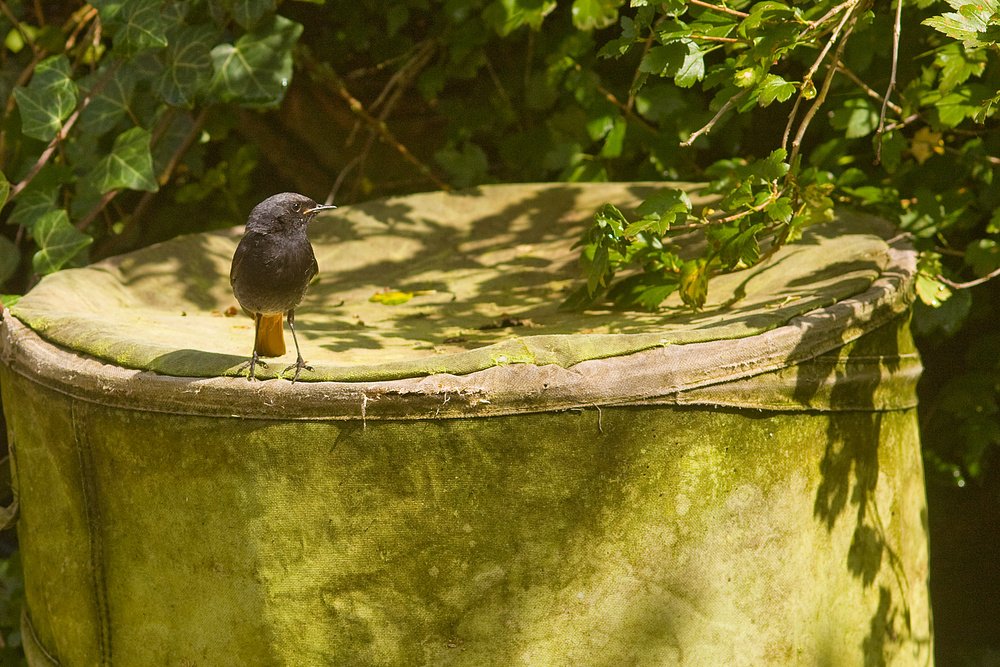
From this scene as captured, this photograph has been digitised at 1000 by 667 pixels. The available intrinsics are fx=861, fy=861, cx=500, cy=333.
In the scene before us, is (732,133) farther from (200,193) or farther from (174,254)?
(200,193)

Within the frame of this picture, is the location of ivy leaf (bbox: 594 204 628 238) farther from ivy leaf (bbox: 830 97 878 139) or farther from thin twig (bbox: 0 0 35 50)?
thin twig (bbox: 0 0 35 50)

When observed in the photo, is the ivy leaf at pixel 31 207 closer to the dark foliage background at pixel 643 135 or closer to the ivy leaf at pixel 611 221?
the dark foliage background at pixel 643 135

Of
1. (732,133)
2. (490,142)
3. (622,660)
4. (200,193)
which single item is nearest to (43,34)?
(200,193)

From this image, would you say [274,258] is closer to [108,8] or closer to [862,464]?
[862,464]

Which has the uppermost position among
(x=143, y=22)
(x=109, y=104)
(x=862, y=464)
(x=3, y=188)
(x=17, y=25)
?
(x=17, y=25)

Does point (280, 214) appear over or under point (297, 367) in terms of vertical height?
over

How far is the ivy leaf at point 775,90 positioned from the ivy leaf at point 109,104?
87.0 inches

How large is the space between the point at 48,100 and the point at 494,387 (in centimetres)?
223

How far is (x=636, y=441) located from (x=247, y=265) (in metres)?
0.80

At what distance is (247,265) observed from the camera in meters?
1.64

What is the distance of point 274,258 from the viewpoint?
1.64 metres

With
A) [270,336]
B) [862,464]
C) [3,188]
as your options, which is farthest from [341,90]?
[862,464]

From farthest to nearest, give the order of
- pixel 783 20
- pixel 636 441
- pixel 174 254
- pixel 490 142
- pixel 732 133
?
pixel 490 142
pixel 732 133
pixel 174 254
pixel 783 20
pixel 636 441

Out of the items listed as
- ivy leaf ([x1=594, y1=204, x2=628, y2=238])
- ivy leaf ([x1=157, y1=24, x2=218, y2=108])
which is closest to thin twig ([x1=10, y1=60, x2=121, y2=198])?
ivy leaf ([x1=157, y1=24, x2=218, y2=108])
